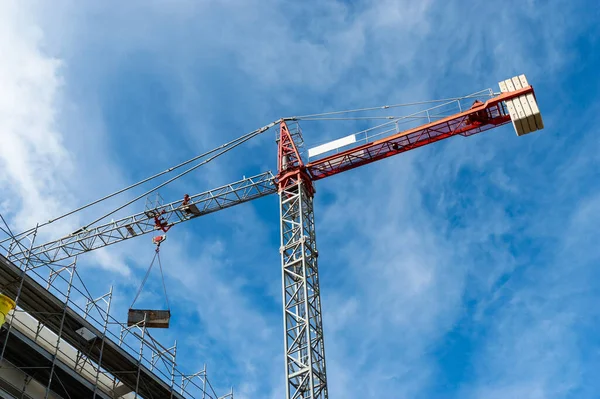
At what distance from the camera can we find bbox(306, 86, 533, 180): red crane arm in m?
41.4

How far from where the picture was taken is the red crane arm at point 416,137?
41.4 meters

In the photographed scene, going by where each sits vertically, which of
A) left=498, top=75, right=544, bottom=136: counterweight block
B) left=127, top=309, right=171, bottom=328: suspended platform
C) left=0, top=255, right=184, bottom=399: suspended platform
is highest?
left=498, top=75, right=544, bottom=136: counterweight block

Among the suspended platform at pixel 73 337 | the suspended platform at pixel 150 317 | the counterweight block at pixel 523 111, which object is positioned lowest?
the suspended platform at pixel 73 337

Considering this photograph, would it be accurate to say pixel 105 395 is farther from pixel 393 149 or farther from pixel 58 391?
pixel 393 149

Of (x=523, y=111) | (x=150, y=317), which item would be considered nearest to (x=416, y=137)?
(x=523, y=111)

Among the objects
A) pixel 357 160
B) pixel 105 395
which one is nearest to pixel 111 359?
pixel 105 395

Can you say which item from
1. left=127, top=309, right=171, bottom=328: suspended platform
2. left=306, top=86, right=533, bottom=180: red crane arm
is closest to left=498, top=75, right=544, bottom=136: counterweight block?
left=306, top=86, right=533, bottom=180: red crane arm

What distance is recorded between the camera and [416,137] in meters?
42.8

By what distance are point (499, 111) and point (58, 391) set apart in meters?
28.0

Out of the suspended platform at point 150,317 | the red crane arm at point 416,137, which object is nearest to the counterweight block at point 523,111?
the red crane arm at point 416,137

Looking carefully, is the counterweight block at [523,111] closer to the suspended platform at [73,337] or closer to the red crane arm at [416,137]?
the red crane arm at [416,137]

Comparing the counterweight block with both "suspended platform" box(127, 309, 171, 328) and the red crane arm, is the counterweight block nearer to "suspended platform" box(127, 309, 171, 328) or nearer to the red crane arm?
the red crane arm

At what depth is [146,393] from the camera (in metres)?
32.0

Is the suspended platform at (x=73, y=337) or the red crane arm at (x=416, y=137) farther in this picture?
the red crane arm at (x=416, y=137)
